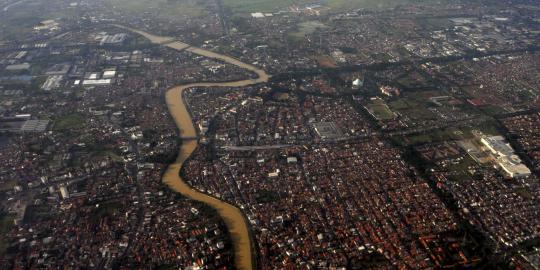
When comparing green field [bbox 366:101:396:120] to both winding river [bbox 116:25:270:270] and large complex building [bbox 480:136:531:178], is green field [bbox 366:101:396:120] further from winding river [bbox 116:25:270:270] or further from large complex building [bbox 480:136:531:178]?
winding river [bbox 116:25:270:270]

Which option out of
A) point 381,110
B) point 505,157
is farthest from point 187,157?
point 505,157

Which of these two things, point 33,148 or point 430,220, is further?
point 33,148

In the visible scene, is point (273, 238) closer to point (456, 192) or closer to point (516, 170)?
point (456, 192)

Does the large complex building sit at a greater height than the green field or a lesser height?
greater

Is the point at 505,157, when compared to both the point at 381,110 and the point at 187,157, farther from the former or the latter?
the point at 187,157

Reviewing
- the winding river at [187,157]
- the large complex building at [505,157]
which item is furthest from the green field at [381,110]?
the winding river at [187,157]

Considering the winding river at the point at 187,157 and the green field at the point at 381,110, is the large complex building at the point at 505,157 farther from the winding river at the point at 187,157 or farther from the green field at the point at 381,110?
the winding river at the point at 187,157

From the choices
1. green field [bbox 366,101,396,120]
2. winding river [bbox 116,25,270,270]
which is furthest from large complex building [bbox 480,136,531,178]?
winding river [bbox 116,25,270,270]

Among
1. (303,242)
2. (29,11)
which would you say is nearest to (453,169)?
(303,242)
